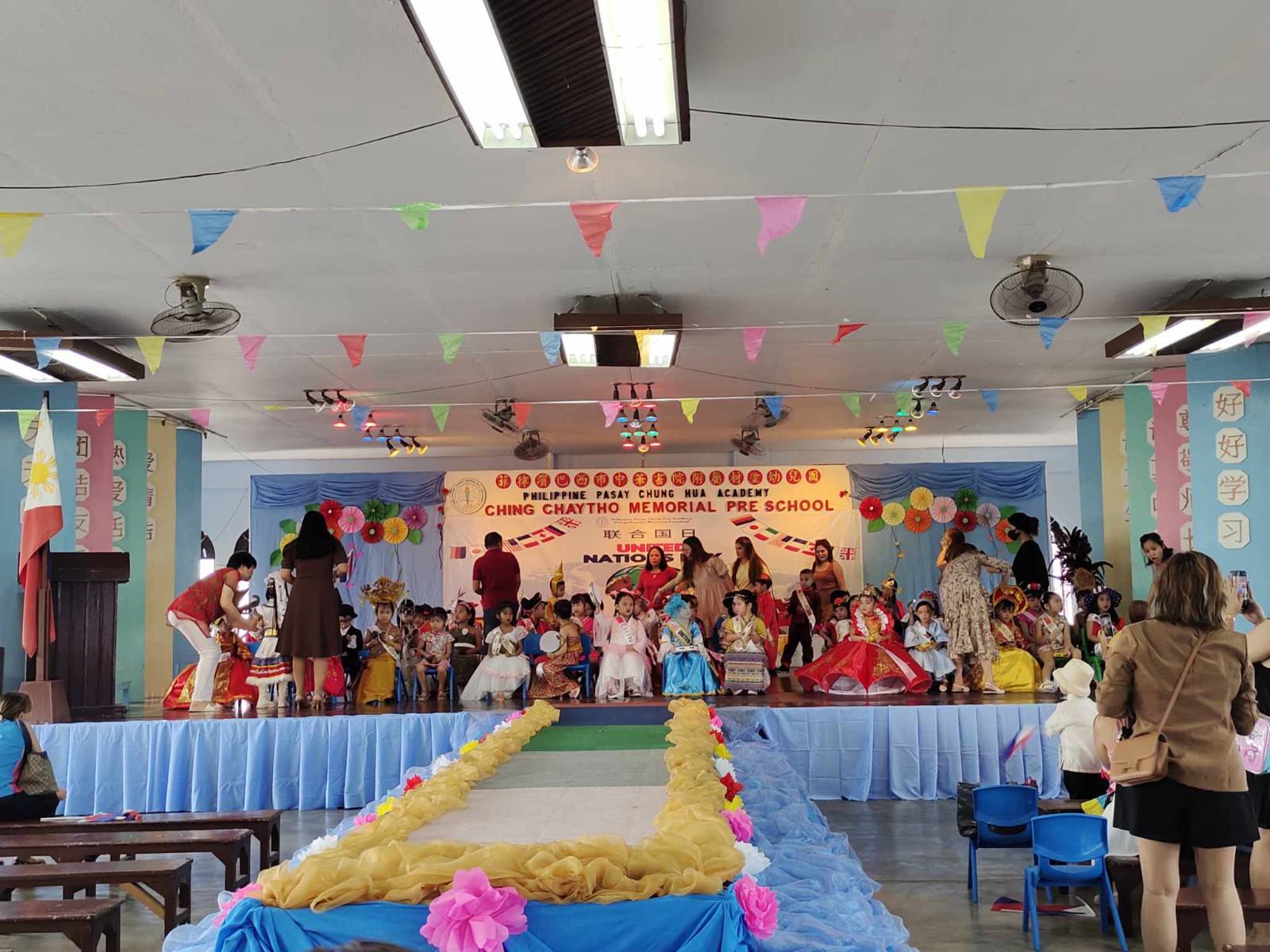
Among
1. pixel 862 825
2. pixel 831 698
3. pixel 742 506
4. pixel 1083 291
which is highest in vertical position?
pixel 1083 291

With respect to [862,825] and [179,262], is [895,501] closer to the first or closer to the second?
[862,825]

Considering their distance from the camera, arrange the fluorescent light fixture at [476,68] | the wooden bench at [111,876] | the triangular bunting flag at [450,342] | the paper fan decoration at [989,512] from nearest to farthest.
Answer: the fluorescent light fixture at [476,68]
the wooden bench at [111,876]
the triangular bunting flag at [450,342]
the paper fan decoration at [989,512]

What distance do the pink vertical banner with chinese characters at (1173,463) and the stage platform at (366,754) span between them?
7.95ft

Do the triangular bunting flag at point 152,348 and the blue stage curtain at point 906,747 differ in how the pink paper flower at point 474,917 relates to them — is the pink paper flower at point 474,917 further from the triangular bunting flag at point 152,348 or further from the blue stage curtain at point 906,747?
the triangular bunting flag at point 152,348

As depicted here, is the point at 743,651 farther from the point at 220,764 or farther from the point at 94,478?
the point at 94,478

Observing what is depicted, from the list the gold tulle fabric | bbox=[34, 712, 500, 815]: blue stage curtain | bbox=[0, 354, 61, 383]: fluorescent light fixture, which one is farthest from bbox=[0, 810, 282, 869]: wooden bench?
bbox=[0, 354, 61, 383]: fluorescent light fixture

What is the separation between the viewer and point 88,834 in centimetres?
520

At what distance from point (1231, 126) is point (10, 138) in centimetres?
498

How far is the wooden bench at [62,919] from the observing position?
3.69 meters

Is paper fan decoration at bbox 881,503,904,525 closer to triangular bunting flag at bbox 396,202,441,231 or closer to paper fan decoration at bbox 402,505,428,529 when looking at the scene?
paper fan decoration at bbox 402,505,428,529

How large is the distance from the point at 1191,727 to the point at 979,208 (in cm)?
243

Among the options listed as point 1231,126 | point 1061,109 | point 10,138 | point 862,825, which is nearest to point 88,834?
point 10,138

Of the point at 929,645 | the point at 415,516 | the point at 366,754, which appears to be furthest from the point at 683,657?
the point at 415,516

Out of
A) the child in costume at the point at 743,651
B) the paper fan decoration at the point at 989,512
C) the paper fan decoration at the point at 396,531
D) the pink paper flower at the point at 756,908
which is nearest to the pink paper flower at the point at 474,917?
the pink paper flower at the point at 756,908
